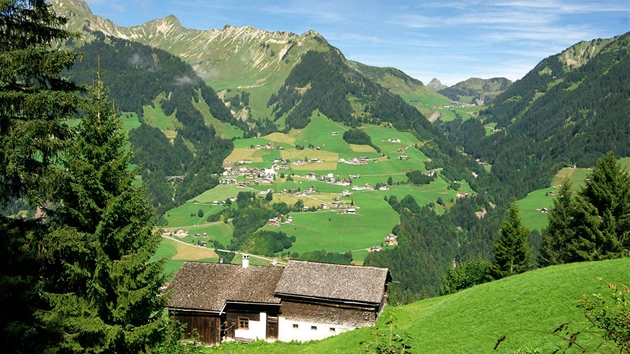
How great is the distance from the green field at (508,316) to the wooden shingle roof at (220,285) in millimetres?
3866

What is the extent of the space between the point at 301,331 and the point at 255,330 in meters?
3.48

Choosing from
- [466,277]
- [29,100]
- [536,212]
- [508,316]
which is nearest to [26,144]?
[29,100]

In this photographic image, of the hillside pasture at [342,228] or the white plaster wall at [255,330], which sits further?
the hillside pasture at [342,228]

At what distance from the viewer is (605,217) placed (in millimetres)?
40188

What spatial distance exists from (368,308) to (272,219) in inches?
5233

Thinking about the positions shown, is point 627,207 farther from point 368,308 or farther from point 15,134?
point 15,134

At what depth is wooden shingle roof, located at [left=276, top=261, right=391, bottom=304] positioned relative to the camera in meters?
34.6

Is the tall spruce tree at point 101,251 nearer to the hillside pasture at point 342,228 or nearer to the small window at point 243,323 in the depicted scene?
the small window at point 243,323

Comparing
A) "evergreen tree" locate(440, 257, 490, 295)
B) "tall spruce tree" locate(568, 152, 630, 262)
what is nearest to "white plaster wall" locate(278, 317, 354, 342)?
"evergreen tree" locate(440, 257, 490, 295)

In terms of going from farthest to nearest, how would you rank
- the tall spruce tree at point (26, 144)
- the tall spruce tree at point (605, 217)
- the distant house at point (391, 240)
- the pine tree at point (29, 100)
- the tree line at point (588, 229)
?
the distant house at point (391, 240), the tree line at point (588, 229), the tall spruce tree at point (605, 217), the pine tree at point (29, 100), the tall spruce tree at point (26, 144)

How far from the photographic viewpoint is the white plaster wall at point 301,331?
35125 millimetres

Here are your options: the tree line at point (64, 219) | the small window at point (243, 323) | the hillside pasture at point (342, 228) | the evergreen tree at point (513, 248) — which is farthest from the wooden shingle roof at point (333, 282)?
the hillside pasture at point (342, 228)

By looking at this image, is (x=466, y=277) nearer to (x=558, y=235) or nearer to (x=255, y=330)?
(x=558, y=235)

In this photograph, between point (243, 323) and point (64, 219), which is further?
point (243, 323)
